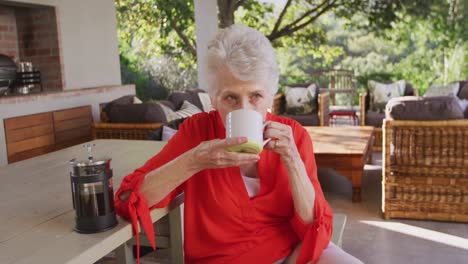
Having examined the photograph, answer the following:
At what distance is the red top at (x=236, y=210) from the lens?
1278 mm

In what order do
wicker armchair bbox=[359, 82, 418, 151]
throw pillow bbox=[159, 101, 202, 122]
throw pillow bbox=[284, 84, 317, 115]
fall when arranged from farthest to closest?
1. throw pillow bbox=[284, 84, 317, 115]
2. wicker armchair bbox=[359, 82, 418, 151]
3. throw pillow bbox=[159, 101, 202, 122]

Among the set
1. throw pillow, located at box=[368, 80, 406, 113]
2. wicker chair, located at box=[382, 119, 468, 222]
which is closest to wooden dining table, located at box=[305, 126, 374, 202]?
wicker chair, located at box=[382, 119, 468, 222]

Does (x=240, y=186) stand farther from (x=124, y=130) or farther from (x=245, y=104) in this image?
(x=124, y=130)

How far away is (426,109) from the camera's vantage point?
2873 millimetres

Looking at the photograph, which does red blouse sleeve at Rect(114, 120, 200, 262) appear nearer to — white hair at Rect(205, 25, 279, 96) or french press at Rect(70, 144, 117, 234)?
french press at Rect(70, 144, 117, 234)

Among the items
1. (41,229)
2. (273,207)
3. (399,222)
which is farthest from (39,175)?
(399,222)

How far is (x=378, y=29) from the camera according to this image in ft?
26.2

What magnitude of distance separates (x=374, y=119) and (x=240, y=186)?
4364 millimetres

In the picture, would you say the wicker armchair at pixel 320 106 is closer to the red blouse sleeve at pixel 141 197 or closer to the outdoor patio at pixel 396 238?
the outdoor patio at pixel 396 238

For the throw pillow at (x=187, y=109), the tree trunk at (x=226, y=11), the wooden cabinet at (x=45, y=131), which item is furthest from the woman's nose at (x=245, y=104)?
the tree trunk at (x=226, y=11)

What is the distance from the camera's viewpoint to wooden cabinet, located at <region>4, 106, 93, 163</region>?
151 inches

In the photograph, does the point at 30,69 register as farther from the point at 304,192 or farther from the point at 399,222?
the point at 304,192

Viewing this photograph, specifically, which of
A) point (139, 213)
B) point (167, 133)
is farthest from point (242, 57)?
point (167, 133)

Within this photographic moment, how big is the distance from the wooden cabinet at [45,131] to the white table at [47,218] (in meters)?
2.20
